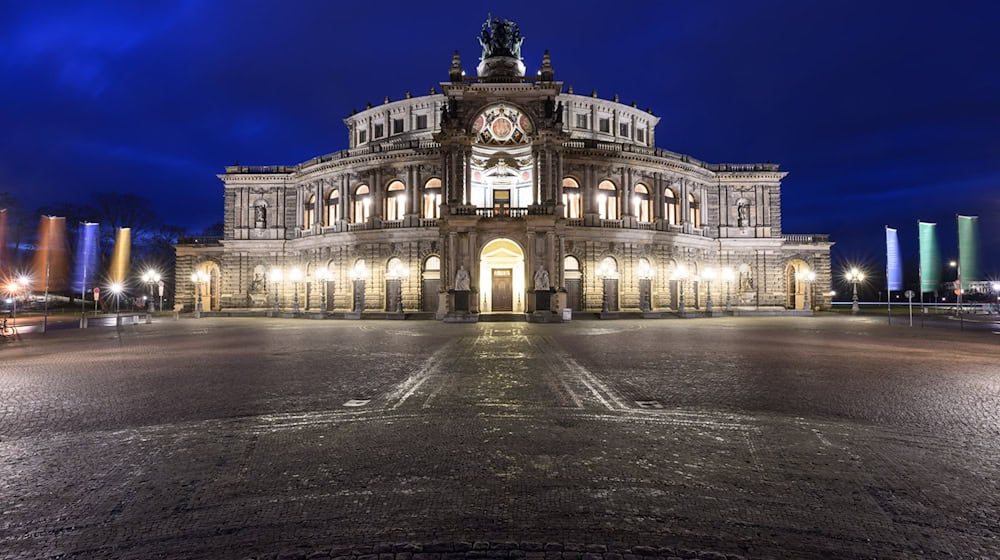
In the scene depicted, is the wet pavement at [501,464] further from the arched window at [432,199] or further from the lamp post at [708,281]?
the lamp post at [708,281]

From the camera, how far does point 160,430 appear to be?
270 inches

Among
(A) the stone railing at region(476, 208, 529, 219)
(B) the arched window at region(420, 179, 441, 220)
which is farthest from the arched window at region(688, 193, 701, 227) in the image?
(B) the arched window at region(420, 179, 441, 220)

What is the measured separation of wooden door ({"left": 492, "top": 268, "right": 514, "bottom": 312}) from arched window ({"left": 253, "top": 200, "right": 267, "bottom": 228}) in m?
24.3

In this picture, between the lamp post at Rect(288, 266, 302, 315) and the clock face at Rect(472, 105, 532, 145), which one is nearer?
the clock face at Rect(472, 105, 532, 145)

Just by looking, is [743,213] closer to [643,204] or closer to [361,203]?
[643,204]

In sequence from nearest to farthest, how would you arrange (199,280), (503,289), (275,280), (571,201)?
(503,289)
(571,201)
(275,280)
(199,280)

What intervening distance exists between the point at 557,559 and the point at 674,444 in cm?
326

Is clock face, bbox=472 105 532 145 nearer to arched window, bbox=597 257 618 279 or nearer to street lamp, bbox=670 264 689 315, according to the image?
arched window, bbox=597 257 618 279

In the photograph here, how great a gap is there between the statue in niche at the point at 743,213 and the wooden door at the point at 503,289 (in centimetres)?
2373

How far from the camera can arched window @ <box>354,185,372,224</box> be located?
1644 inches

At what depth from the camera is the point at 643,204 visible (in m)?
41.9

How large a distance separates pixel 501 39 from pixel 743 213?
92.8ft

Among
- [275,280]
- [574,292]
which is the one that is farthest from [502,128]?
[275,280]

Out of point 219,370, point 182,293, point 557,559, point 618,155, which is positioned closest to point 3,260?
point 182,293
